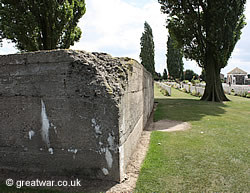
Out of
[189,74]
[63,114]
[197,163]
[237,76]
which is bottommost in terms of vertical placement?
[197,163]

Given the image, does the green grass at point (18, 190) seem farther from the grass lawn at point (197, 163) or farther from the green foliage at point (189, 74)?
the green foliage at point (189, 74)

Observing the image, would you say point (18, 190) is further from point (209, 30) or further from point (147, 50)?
point (147, 50)

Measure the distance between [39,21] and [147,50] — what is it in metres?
33.8

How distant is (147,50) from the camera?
43.1m

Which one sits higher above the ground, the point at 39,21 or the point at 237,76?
the point at 39,21

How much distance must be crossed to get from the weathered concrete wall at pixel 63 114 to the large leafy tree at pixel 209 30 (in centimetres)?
1320

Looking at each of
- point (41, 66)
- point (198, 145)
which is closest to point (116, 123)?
point (41, 66)

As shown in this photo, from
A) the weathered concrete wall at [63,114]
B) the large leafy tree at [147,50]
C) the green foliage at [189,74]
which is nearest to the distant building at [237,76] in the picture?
the green foliage at [189,74]

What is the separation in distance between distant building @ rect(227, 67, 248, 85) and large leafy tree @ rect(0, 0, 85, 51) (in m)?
52.0

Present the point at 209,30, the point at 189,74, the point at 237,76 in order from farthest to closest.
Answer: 1. the point at 189,74
2. the point at 237,76
3. the point at 209,30

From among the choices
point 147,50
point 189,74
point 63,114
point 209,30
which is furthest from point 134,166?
point 189,74

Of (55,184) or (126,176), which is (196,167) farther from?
(55,184)

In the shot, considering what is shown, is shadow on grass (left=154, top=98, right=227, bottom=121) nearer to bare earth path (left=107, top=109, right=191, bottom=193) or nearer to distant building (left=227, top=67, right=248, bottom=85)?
bare earth path (left=107, top=109, right=191, bottom=193)

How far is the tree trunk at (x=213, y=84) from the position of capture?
14961 mm
